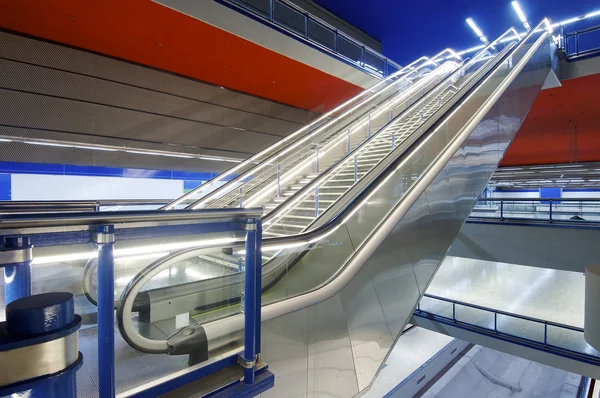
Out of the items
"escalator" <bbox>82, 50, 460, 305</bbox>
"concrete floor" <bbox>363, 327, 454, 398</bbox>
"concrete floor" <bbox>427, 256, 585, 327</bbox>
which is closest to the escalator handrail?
"escalator" <bbox>82, 50, 460, 305</bbox>

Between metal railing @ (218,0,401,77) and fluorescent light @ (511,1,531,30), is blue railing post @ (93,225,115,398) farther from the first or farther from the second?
fluorescent light @ (511,1,531,30)

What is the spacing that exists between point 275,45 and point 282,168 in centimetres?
247

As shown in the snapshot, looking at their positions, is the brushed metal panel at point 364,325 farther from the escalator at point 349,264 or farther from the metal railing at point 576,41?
the metal railing at point 576,41

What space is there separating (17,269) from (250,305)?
96cm

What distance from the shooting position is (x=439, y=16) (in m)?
13.1

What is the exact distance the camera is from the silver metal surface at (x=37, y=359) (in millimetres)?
950

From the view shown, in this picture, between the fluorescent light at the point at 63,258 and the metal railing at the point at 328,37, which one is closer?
the fluorescent light at the point at 63,258

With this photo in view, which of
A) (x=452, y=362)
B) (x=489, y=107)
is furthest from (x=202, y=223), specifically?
(x=452, y=362)

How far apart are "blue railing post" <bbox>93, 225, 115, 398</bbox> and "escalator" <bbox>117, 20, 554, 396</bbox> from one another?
0.26m

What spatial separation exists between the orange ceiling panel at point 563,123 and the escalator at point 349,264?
3797mm

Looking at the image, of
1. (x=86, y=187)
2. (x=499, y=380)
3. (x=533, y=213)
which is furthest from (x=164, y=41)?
(x=499, y=380)

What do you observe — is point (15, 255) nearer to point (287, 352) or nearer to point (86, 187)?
point (287, 352)

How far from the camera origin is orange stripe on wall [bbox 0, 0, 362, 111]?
5.25 metres

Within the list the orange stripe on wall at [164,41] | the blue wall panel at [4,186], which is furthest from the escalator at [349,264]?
the blue wall panel at [4,186]
